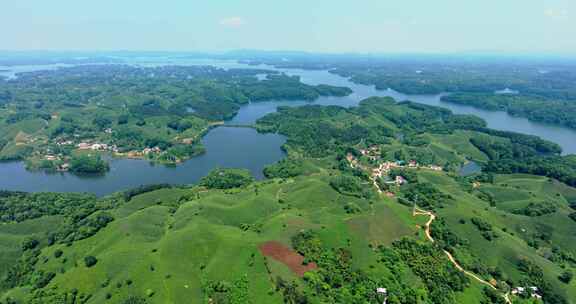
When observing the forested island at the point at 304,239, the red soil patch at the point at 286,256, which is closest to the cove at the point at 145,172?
the forested island at the point at 304,239

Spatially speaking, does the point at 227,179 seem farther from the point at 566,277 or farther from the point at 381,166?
the point at 566,277

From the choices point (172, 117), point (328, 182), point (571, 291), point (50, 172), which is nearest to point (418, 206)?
point (328, 182)

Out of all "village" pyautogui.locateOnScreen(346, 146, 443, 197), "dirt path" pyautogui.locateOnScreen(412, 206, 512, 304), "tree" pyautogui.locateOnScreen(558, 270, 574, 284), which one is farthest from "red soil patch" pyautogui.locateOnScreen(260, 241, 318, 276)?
"tree" pyautogui.locateOnScreen(558, 270, 574, 284)

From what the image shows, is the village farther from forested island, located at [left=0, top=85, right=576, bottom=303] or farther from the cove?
the cove

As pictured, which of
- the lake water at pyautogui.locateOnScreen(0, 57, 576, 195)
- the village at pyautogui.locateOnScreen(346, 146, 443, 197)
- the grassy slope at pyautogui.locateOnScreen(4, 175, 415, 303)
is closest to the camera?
the grassy slope at pyautogui.locateOnScreen(4, 175, 415, 303)

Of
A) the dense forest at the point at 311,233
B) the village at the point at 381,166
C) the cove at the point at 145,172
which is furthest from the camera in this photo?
the village at the point at 381,166

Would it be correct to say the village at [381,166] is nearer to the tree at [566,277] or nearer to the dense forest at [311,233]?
the dense forest at [311,233]

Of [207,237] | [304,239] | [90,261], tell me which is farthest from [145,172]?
[304,239]

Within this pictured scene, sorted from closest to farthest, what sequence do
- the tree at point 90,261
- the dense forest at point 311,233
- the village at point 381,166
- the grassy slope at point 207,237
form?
the dense forest at point 311,233 → the grassy slope at point 207,237 → the tree at point 90,261 → the village at point 381,166

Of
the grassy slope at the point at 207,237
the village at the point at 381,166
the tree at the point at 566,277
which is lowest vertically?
the tree at the point at 566,277
